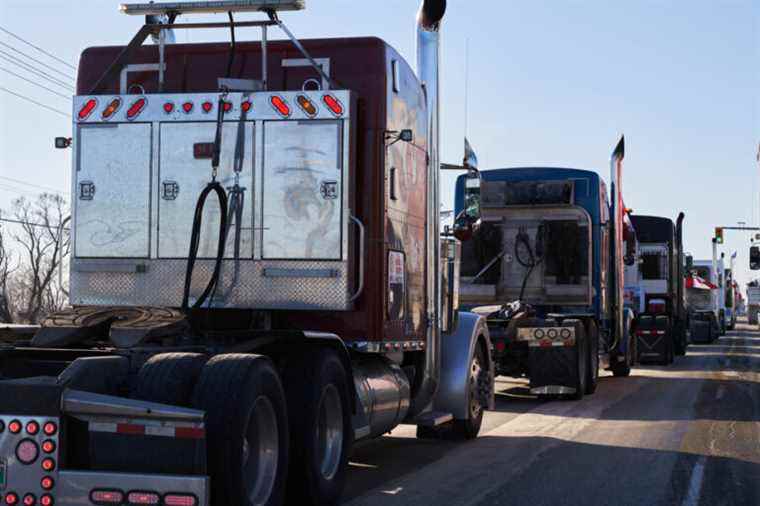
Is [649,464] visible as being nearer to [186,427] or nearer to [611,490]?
[611,490]

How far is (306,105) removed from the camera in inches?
343

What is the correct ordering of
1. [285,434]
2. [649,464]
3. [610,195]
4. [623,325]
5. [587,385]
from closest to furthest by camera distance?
[285,434] → [649,464] → [587,385] → [610,195] → [623,325]

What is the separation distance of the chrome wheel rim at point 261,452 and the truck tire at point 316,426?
1.56ft

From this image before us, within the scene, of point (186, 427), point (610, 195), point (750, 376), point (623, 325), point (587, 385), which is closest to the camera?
point (186, 427)

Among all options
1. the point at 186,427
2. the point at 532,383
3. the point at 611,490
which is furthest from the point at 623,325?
the point at 186,427

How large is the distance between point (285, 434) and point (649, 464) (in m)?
4.41

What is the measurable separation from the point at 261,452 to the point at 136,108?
3.07 m

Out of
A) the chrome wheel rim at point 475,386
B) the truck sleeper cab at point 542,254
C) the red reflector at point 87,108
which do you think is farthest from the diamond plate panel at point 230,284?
the truck sleeper cab at point 542,254

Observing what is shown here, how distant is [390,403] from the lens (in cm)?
988

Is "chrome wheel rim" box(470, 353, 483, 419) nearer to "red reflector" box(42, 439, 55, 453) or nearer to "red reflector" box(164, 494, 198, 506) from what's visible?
"red reflector" box(164, 494, 198, 506)

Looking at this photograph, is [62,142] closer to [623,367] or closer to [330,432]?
[330,432]

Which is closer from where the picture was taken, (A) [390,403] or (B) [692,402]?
(A) [390,403]

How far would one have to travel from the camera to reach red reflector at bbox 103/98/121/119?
29.0 feet

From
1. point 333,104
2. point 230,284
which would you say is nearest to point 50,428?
point 230,284
